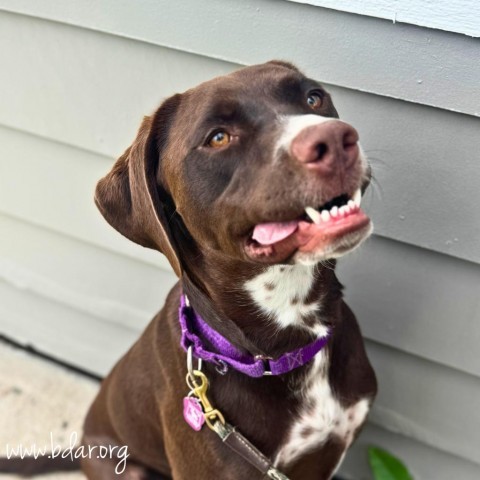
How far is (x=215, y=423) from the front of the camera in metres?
Answer: 1.89

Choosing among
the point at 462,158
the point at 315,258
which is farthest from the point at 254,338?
the point at 462,158

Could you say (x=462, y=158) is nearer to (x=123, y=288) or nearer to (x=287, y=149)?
(x=287, y=149)

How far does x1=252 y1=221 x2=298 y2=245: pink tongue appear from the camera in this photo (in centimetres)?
154

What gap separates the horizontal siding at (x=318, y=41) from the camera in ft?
6.05

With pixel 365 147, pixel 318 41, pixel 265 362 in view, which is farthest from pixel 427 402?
pixel 318 41

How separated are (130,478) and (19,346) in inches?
57.9

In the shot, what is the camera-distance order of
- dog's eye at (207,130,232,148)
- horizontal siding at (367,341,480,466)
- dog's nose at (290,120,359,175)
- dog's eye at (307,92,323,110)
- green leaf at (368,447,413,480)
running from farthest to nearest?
1. green leaf at (368,447,413,480)
2. horizontal siding at (367,341,480,466)
3. dog's eye at (307,92,323,110)
4. dog's eye at (207,130,232,148)
5. dog's nose at (290,120,359,175)

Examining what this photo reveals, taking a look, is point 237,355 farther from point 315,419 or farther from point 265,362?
point 315,419

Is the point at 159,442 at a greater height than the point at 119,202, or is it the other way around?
the point at 119,202

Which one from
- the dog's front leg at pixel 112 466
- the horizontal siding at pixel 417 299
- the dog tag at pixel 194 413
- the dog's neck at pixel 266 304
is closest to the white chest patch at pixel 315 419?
the dog's neck at pixel 266 304

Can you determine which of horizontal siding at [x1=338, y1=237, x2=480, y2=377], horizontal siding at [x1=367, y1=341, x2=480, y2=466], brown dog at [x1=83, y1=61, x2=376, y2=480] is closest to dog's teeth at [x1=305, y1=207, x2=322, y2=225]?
brown dog at [x1=83, y1=61, x2=376, y2=480]

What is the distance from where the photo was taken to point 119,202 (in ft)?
5.94

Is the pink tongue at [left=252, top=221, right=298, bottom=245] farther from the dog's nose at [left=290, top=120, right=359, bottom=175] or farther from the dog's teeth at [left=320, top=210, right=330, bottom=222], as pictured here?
the dog's nose at [left=290, top=120, right=359, bottom=175]

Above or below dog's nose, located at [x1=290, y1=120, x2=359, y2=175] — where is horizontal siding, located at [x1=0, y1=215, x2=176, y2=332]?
below
